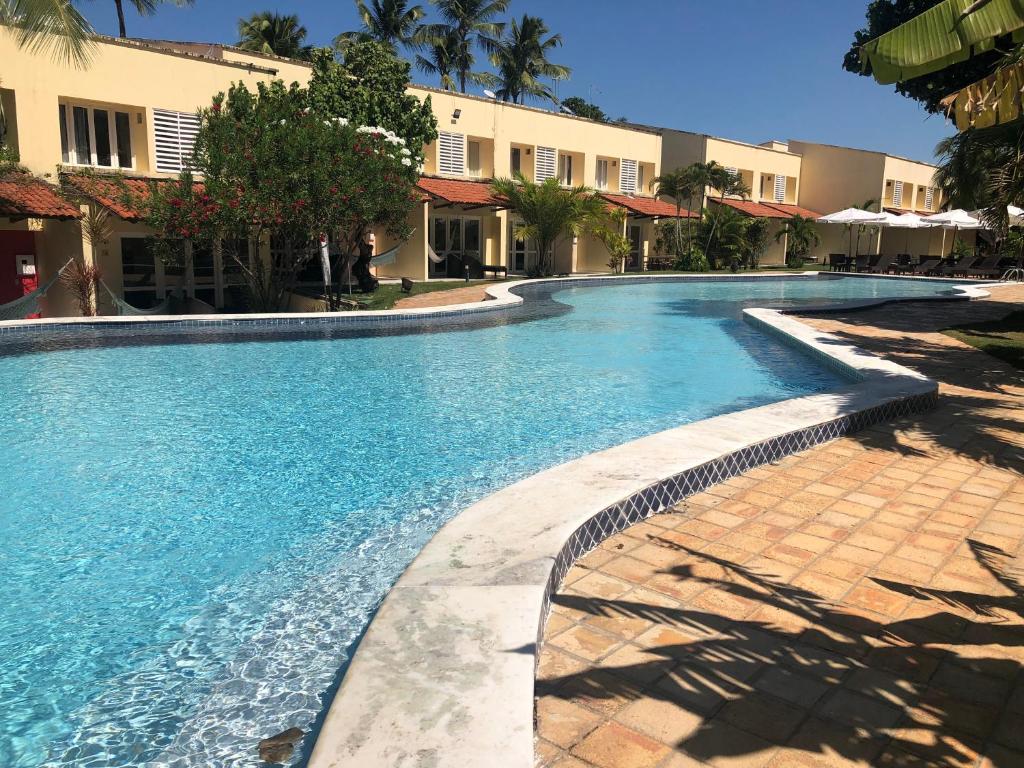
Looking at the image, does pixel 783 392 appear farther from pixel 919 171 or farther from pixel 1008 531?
pixel 919 171

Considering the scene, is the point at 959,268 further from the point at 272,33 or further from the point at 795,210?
the point at 272,33

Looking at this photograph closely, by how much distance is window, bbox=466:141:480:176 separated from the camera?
2872cm

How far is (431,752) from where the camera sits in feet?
7.66

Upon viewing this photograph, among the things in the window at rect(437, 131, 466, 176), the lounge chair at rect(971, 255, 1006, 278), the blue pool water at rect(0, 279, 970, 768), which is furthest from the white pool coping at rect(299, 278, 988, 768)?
the lounge chair at rect(971, 255, 1006, 278)

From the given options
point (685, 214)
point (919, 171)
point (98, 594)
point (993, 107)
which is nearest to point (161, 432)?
point (98, 594)

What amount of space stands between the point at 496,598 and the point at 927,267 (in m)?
36.2

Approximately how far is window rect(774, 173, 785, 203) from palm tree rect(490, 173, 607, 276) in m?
19.9

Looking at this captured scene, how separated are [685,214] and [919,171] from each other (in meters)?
19.8

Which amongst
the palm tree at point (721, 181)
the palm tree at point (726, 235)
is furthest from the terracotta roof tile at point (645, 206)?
the palm tree at point (721, 181)

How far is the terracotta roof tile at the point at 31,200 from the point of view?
1580 cm

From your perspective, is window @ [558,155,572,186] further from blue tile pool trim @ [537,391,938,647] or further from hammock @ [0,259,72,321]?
blue tile pool trim @ [537,391,938,647]

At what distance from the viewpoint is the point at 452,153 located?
27.3 metres

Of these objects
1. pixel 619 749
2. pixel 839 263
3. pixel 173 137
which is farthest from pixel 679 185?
pixel 619 749

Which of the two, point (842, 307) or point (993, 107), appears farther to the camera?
point (842, 307)
